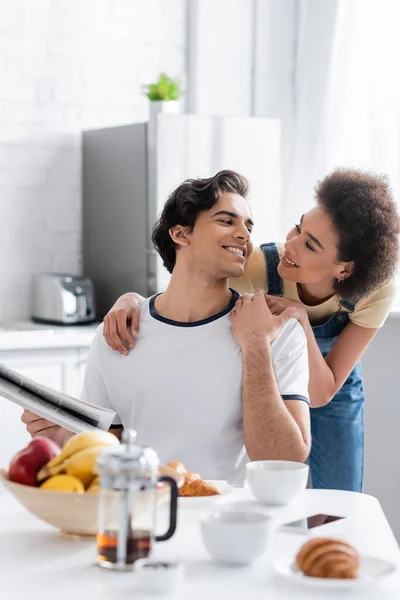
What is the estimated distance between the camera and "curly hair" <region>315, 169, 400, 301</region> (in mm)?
2414

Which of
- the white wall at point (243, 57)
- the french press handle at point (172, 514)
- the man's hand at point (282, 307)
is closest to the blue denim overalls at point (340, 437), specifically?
the man's hand at point (282, 307)

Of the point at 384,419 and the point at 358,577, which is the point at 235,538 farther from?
the point at 384,419

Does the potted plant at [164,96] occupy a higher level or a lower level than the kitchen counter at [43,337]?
higher

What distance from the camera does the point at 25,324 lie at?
13.7ft

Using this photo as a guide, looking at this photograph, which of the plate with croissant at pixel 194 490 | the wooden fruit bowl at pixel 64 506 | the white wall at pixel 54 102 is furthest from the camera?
the white wall at pixel 54 102

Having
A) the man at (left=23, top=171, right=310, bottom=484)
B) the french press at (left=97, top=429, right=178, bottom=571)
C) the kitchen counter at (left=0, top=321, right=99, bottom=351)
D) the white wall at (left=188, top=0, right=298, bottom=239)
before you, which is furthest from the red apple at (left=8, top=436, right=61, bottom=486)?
the white wall at (left=188, top=0, right=298, bottom=239)

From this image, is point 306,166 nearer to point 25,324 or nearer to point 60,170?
point 60,170

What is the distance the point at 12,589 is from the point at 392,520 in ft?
9.27

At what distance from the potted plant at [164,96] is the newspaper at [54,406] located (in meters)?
2.50

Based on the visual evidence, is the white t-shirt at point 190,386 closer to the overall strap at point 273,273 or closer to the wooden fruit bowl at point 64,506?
the overall strap at point 273,273

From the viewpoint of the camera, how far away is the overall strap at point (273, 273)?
260 cm

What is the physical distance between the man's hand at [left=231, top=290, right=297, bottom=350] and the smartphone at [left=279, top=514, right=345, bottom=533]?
624 mm

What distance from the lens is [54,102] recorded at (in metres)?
4.27

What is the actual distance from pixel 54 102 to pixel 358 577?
3.36m
